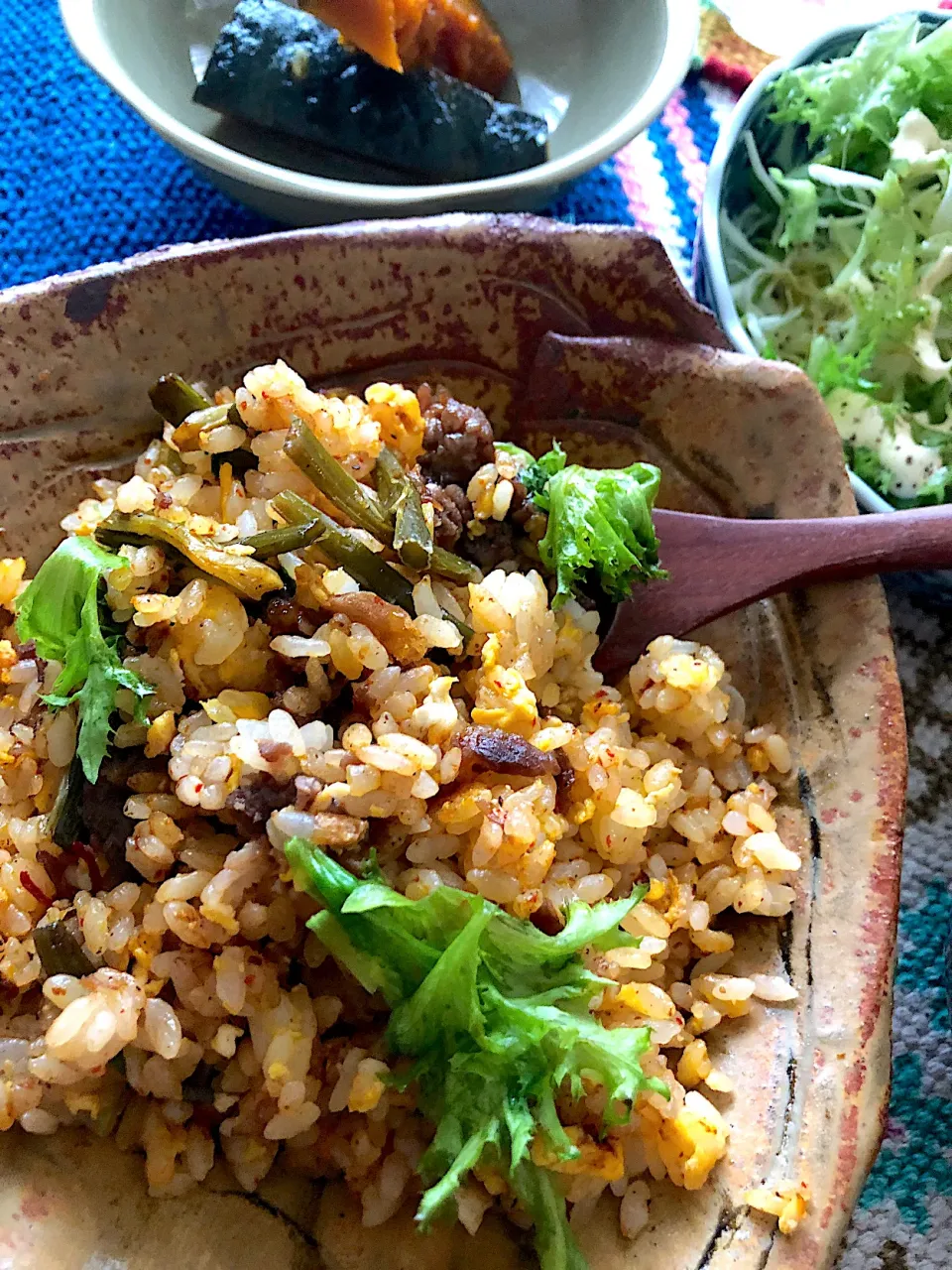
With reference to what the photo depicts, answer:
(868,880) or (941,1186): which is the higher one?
(868,880)

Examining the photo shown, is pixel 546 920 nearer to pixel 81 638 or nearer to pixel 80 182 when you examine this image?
pixel 81 638

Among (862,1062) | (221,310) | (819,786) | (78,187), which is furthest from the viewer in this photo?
(78,187)

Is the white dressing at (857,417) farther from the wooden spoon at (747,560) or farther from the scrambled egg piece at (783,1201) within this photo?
the scrambled egg piece at (783,1201)

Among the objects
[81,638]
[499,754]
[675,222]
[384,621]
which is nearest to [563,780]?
[499,754]

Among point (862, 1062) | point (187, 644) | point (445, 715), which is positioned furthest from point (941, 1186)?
point (187, 644)

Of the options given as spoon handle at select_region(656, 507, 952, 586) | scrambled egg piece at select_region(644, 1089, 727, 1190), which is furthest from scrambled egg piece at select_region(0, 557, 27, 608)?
scrambled egg piece at select_region(644, 1089, 727, 1190)

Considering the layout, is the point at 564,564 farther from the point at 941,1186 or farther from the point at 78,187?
the point at 78,187

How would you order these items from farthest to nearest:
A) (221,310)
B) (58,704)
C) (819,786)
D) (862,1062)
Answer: (221,310) → (819,786) → (58,704) → (862,1062)

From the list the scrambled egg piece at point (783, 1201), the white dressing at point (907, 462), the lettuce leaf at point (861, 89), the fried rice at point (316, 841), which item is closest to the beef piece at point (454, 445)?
the fried rice at point (316, 841)
